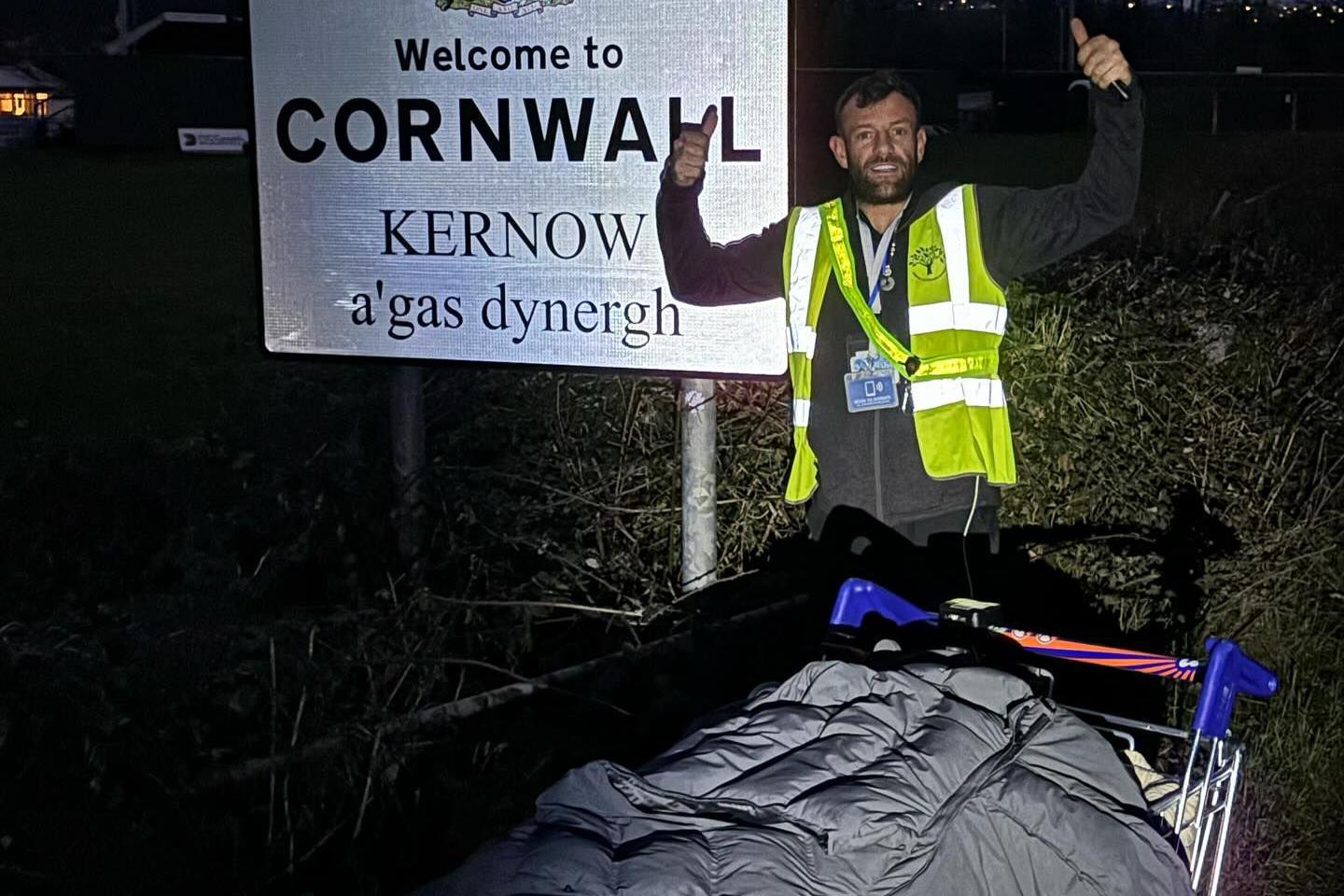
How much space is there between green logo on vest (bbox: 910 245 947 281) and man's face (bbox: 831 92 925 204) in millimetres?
142

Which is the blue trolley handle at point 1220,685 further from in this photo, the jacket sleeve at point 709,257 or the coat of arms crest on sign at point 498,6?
the coat of arms crest on sign at point 498,6

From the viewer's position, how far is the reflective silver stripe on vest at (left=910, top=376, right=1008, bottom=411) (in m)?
4.47

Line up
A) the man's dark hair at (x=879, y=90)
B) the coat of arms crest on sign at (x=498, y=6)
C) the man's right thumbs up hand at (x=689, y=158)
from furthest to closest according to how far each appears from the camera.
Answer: the coat of arms crest on sign at (x=498, y=6) < the man's right thumbs up hand at (x=689, y=158) < the man's dark hair at (x=879, y=90)

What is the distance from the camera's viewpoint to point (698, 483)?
5.73 meters

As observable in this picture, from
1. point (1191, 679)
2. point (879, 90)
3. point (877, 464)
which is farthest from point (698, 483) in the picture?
point (1191, 679)

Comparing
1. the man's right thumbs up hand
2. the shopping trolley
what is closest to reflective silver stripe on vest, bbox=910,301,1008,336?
the man's right thumbs up hand

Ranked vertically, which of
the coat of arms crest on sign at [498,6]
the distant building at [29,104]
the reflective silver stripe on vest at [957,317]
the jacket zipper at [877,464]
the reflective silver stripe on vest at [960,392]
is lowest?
the jacket zipper at [877,464]

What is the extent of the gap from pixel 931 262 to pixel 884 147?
0.29m

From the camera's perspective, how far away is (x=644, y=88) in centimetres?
524

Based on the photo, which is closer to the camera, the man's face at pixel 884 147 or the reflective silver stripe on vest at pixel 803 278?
the man's face at pixel 884 147

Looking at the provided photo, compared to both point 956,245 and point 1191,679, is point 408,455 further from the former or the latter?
point 1191,679

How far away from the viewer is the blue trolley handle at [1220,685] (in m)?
3.49

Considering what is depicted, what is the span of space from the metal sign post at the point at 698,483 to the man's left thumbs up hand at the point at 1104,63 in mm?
1723

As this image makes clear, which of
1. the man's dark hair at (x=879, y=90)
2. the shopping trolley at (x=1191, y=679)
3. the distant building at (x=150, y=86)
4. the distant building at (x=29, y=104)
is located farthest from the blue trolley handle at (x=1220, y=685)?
the distant building at (x=29, y=104)
